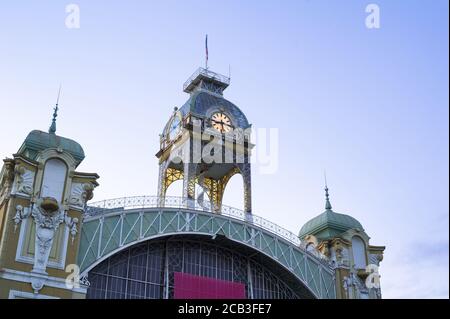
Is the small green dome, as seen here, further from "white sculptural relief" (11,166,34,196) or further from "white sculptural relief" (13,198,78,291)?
"white sculptural relief" (11,166,34,196)

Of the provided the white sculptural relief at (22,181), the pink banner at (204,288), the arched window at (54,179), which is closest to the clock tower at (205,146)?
the pink banner at (204,288)

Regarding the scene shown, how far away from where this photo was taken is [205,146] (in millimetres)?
53531

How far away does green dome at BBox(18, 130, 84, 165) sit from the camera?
40.0m

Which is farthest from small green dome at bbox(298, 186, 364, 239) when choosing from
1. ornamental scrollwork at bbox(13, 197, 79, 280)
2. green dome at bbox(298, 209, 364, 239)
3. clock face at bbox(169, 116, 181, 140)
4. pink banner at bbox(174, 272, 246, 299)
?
ornamental scrollwork at bbox(13, 197, 79, 280)

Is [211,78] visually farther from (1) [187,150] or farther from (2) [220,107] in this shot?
(1) [187,150]

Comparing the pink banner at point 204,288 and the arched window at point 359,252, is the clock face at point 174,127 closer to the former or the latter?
the pink banner at point 204,288

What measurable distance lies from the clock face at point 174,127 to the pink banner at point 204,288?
16889 mm

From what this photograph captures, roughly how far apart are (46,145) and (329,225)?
23667 millimetres

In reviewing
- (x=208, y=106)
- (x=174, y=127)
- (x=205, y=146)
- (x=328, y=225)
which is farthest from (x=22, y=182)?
(x=328, y=225)

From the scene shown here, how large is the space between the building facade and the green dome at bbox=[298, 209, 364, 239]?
10 cm

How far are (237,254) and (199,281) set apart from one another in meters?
4.52

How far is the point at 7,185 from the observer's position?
38.2 meters

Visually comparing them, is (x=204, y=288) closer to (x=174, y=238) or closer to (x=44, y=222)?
(x=174, y=238)

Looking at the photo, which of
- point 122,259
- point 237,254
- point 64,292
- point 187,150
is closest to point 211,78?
point 187,150
